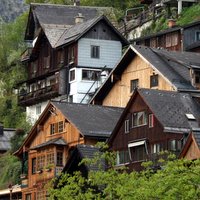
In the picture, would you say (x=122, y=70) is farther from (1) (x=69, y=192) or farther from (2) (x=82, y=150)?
(1) (x=69, y=192)

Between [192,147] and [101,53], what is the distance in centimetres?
→ 4354

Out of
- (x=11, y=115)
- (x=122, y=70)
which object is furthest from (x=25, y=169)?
(x=11, y=115)

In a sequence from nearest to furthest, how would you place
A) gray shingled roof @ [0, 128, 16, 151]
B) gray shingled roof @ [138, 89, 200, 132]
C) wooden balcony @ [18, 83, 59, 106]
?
1. gray shingled roof @ [138, 89, 200, 132]
2. wooden balcony @ [18, 83, 59, 106]
3. gray shingled roof @ [0, 128, 16, 151]

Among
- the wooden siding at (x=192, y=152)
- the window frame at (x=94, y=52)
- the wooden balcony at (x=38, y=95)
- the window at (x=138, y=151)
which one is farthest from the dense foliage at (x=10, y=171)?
the wooden siding at (x=192, y=152)

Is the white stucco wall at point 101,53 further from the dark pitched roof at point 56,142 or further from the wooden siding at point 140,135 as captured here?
the wooden siding at point 140,135

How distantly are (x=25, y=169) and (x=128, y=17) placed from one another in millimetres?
40608

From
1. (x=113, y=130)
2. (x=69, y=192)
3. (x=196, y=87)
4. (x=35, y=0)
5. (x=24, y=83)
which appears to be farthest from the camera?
(x=35, y=0)

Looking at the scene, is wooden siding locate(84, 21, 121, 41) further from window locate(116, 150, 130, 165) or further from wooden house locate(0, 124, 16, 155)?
window locate(116, 150, 130, 165)

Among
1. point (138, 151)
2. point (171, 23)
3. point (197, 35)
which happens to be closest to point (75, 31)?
point (171, 23)

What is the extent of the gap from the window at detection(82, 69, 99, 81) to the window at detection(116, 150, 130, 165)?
31599mm

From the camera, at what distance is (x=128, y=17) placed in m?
132

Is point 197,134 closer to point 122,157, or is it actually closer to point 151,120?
point 151,120

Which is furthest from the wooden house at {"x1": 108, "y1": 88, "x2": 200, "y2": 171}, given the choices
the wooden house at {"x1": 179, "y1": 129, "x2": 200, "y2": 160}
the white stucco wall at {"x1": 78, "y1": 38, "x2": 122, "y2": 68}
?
the white stucco wall at {"x1": 78, "y1": 38, "x2": 122, "y2": 68}

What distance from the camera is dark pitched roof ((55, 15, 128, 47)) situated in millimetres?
107400
